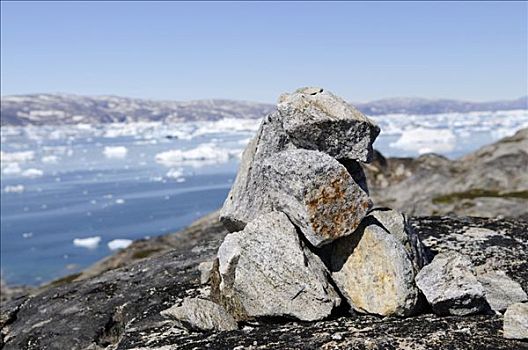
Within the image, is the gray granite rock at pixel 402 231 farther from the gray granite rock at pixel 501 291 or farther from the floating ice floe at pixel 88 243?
the floating ice floe at pixel 88 243

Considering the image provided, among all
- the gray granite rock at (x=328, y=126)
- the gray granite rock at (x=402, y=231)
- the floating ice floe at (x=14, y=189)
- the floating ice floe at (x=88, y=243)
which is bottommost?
the floating ice floe at (x=14, y=189)

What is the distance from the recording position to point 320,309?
31.6 ft

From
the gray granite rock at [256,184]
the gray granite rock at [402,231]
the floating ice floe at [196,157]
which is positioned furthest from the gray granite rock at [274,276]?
the floating ice floe at [196,157]

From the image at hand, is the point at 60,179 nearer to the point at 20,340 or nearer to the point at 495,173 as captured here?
the point at 495,173

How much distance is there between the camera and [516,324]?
8164mm

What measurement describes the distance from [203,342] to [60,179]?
149723 mm

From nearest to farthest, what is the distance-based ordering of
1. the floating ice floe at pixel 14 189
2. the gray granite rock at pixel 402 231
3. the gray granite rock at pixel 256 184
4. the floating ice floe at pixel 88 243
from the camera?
the gray granite rock at pixel 402 231, the gray granite rock at pixel 256 184, the floating ice floe at pixel 88 243, the floating ice floe at pixel 14 189

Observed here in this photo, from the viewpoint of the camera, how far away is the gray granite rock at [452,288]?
916cm

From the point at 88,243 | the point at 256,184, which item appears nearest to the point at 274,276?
the point at 256,184

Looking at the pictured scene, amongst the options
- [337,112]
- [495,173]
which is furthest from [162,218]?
[337,112]

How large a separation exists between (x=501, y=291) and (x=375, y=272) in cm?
233

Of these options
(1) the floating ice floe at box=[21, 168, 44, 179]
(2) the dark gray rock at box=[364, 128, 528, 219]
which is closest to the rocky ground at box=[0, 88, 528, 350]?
(2) the dark gray rock at box=[364, 128, 528, 219]

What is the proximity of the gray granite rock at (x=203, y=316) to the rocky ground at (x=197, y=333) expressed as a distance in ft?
0.64

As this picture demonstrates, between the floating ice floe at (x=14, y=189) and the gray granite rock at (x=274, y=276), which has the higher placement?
the gray granite rock at (x=274, y=276)
